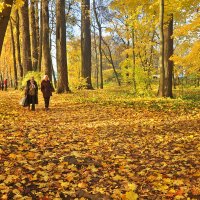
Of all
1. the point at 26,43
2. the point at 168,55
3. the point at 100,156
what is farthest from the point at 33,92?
the point at 26,43

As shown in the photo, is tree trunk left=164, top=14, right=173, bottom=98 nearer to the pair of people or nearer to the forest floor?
the forest floor

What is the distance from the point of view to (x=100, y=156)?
6.29 meters

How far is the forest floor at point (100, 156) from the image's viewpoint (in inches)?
180

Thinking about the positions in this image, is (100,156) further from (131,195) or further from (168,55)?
(168,55)

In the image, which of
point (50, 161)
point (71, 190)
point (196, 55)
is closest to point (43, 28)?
point (196, 55)

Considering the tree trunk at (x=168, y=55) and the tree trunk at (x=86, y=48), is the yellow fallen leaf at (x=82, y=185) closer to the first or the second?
the tree trunk at (x=168, y=55)

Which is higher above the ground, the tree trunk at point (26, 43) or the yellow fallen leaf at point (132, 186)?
the tree trunk at point (26, 43)

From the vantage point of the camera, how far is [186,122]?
31.7 feet

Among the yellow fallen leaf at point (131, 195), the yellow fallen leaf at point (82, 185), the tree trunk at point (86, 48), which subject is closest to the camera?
the yellow fallen leaf at point (131, 195)

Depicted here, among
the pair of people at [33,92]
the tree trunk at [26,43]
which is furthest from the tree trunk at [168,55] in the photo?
the tree trunk at [26,43]

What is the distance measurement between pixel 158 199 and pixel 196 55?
10730 mm

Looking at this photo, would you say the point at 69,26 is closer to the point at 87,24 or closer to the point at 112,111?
the point at 87,24

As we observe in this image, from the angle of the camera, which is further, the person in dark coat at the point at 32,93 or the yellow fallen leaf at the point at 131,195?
the person in dark coat at the point at 32,93

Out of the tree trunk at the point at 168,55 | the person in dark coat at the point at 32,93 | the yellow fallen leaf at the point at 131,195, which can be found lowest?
the yellow fallen leaf at the point at 131,195
